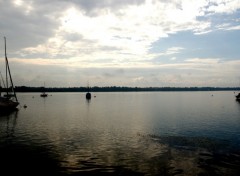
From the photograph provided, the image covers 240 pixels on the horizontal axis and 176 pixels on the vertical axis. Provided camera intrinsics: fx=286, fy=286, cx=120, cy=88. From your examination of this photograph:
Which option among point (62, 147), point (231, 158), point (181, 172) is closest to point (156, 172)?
point (181, 172)

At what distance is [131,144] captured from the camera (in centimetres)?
4125

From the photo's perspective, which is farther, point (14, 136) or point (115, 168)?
point (14, 136)

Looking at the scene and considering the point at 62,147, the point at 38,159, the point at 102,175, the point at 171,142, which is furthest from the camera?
the point at 171,142

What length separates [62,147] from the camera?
38938 mm

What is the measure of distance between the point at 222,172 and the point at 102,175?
1164cm

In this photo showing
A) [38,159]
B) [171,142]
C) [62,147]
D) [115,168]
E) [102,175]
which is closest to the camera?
[102,175]

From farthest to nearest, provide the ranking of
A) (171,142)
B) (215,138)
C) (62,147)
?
(215,138) < (171,142) < (62,147)

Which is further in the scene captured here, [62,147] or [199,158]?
[62,147]

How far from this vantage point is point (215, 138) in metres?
46.1

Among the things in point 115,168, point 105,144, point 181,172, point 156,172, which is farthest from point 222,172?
point 105,144

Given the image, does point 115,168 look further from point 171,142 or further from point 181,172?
point 171,142

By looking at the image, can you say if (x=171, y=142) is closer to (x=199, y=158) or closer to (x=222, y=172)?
(x=199, y=158)

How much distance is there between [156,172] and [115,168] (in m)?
4.16

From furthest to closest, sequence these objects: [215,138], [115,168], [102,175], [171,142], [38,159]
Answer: [215,138]
[171,142]
[38,159]
[115,168]
[102,175]
